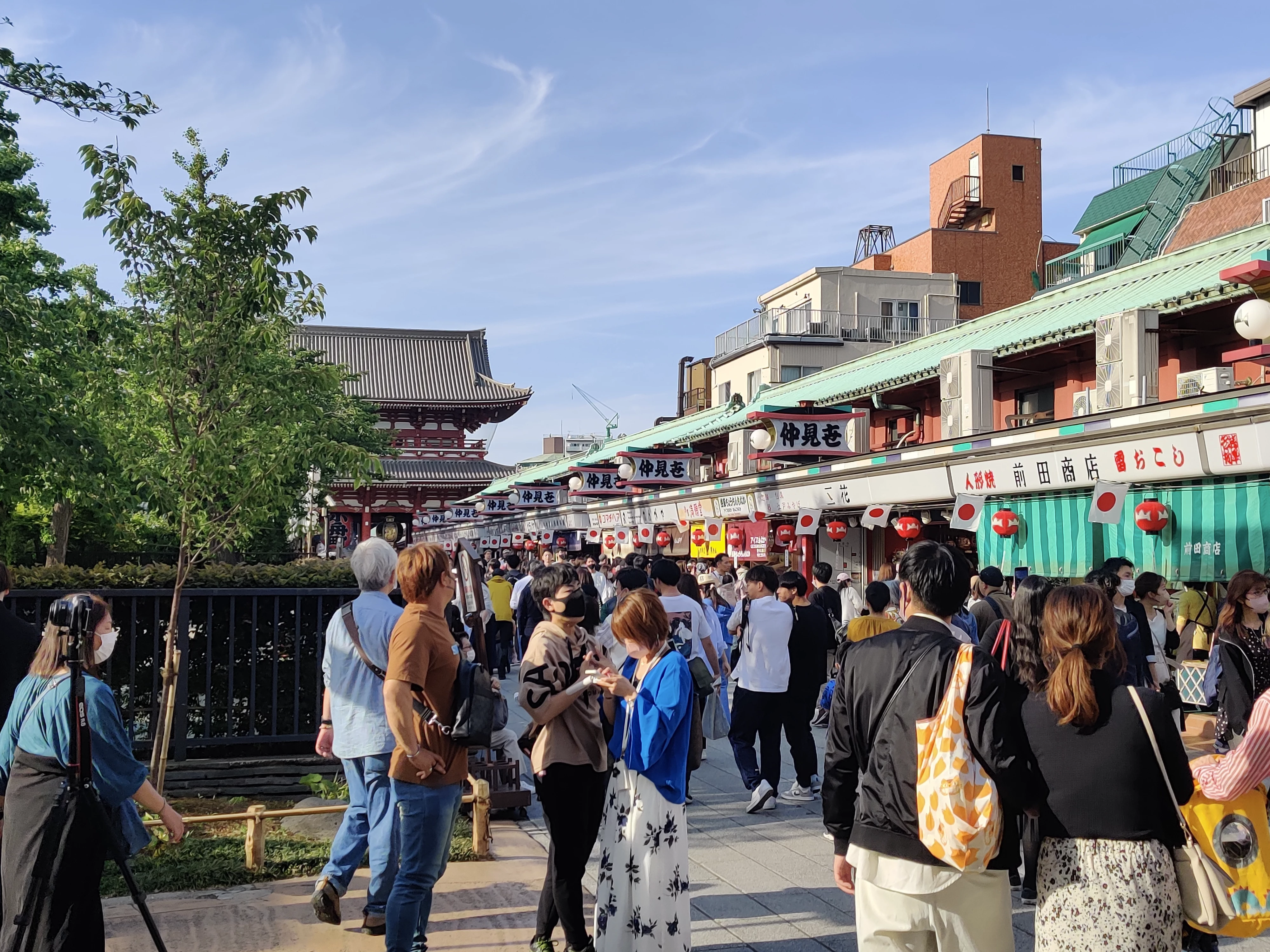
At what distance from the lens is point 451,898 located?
550cm

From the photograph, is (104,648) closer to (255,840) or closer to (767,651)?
(255,840)

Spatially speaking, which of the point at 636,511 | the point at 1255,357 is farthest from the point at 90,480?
the point at 636,511

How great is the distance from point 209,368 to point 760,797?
198 inches

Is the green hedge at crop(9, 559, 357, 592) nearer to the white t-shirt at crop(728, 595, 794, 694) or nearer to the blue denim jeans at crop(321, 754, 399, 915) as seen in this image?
the white t-shirt at crop(728, 595, 794, 694)

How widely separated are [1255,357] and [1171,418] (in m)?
0.88

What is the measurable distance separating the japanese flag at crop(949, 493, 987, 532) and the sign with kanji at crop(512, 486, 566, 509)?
1937 centimetres

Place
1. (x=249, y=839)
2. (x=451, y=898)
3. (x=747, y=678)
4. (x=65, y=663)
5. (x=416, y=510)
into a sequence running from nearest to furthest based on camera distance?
(x=65, y=663)
(x=451, y=898)
(x=249, y=839)
(x=747, y=678)
(x=416, y=510)

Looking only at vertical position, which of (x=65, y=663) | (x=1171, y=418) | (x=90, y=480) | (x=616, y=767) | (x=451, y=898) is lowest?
(x=451, y=898)

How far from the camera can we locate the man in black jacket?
314cm

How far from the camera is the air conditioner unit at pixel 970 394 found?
1551 centimetres

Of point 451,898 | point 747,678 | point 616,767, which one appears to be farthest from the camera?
point 747,678

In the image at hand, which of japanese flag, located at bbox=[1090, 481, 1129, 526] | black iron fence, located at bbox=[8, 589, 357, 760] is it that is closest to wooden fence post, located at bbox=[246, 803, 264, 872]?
black iron fence, located at bbox=[8, 589, 357, 760]

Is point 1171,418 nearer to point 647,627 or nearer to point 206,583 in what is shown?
point 647,627

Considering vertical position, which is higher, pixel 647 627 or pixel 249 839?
pixel 647 627
